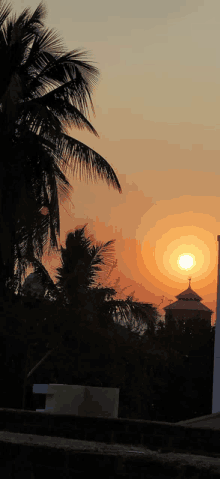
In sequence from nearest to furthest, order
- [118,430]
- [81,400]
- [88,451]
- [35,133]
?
[88,451], [118,430], [81,400], [35,133]

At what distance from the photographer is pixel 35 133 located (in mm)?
16781

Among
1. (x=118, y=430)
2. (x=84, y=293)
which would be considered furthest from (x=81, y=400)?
(x=84, y=293)

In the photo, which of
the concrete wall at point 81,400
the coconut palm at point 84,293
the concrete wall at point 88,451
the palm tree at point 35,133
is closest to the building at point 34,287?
the coconut palm at point 84,293

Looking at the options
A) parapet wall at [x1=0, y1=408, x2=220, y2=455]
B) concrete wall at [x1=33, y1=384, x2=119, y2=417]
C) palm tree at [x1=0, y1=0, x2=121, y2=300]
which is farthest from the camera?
palm tree at [x1=0, y1=0, x2=121, y2=300]

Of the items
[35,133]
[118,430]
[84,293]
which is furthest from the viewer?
[84,293]

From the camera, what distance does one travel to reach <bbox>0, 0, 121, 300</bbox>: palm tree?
16.1 metres

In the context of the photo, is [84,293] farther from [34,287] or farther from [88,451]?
[88,451]

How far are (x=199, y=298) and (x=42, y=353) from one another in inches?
3690

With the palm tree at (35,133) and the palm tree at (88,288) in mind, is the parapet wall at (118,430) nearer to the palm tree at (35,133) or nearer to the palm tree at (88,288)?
the palm tree at (35,133)

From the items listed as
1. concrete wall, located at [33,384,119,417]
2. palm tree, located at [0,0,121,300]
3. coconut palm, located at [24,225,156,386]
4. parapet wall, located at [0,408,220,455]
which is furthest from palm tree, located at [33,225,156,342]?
parapet wall, located at [0,408,220,455]

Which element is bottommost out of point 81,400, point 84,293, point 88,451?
point 88,451

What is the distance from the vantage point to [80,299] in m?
26.3

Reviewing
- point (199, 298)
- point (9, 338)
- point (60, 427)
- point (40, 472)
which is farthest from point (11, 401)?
point (199, 298)

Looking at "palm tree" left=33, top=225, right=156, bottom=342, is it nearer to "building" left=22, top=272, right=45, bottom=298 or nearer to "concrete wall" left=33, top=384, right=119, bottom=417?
"building" left=22, top=272, right=45, bottom=298
